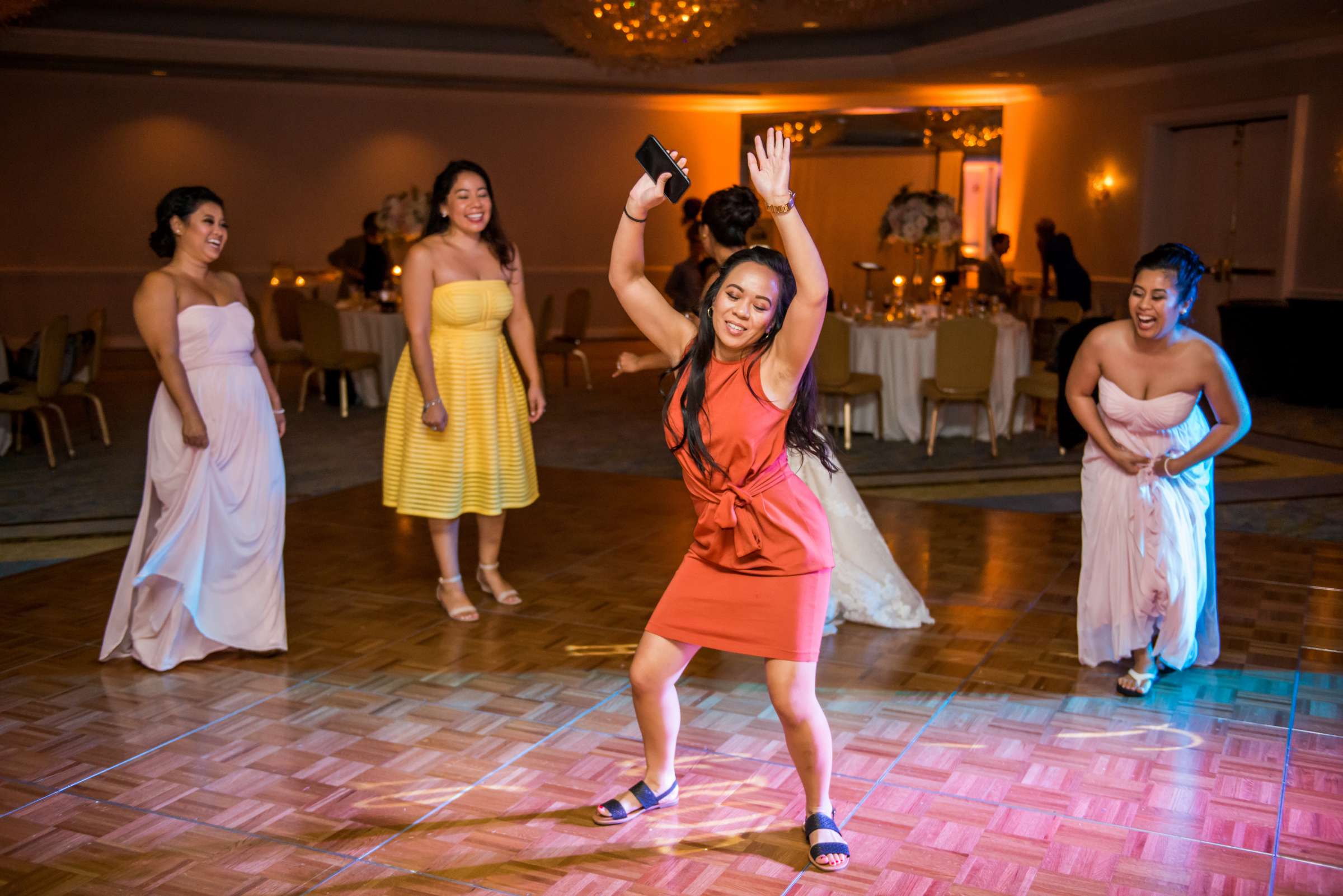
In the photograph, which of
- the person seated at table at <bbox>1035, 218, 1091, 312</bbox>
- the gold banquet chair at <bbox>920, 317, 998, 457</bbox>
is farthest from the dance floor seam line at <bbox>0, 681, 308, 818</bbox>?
the person seated at table at <bbox>1035, 218, 1091, 312</bbox>

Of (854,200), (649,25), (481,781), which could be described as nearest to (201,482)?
(481,781)

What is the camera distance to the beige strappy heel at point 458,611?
14.0 feet

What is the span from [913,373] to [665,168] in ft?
19.1

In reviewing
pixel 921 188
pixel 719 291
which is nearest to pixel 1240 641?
pixel 719 291

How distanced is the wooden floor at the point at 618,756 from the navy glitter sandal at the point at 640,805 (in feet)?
0.11

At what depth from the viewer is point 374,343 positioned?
9.44 meters

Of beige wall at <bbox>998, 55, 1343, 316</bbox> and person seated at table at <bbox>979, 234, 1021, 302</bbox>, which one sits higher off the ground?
beige wall at <bbox>998, 55, 1343, 316</bbox>

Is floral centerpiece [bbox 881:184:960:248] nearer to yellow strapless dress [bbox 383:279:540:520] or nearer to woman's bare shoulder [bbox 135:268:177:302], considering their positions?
yellow strapless dress [bbox 383:279:540:520]

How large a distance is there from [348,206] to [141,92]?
96.4 inches

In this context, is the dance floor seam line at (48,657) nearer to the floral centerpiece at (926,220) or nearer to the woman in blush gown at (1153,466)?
the woman in blush gown at (1153,466)

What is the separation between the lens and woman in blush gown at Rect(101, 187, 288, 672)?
3.68 m

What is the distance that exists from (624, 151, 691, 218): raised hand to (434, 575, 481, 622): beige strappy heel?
7.19 ft

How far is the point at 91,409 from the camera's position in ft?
30.1

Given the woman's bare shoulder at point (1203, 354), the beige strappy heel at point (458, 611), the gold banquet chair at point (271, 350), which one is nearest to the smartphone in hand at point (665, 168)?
the woman's bare shoulder at point (1203, 354)
